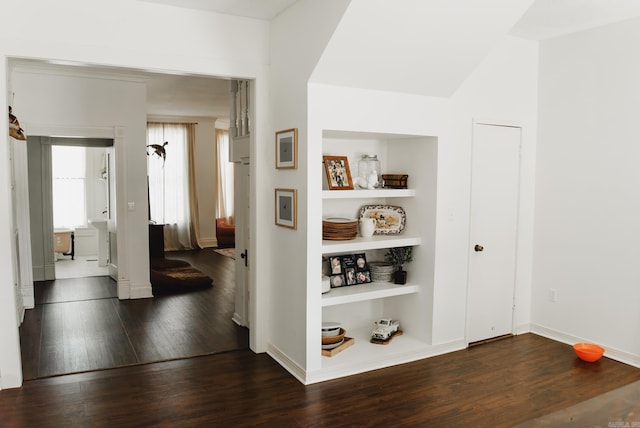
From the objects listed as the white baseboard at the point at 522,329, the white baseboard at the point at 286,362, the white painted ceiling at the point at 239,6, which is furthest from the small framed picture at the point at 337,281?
the white painted ceiling at the point at 239,6

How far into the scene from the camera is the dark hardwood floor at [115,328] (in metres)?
4.16

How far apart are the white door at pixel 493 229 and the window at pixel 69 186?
25.2ft

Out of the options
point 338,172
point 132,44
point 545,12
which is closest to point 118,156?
point 132,44

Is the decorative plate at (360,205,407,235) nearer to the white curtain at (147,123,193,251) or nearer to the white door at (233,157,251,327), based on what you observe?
the white door at (233,157,251,327)

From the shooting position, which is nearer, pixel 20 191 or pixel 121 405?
pixel 121 405

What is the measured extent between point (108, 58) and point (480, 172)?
10.3 feet

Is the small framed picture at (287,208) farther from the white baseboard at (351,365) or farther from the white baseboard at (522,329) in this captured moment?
the white baseboard at (522,329)

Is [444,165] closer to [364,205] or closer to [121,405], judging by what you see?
[364,205]

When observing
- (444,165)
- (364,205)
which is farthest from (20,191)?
(444,165)

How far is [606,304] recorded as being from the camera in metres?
4.32

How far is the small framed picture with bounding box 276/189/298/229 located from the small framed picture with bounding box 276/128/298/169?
20cm

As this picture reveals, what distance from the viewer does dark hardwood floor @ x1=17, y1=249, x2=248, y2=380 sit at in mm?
4156

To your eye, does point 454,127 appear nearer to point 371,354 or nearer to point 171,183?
point 371,354

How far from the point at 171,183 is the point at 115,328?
5.63 meters
